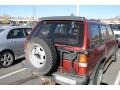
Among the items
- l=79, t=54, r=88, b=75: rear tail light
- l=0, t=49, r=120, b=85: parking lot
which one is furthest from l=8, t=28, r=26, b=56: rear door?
l=79, t=54, r=88, b=75: rear tail light

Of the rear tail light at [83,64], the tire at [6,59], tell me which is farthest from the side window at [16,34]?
the rear tail light at [83,64]

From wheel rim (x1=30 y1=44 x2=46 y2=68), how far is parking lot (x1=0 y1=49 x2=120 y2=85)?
770 millimetres

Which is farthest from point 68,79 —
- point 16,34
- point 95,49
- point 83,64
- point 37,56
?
point 16,34

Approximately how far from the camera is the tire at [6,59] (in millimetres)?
7108

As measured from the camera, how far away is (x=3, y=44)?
7020 millimetres

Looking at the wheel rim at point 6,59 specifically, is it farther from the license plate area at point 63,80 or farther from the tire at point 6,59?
the license plate area at point 63,80

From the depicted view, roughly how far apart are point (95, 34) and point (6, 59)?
3.63 metres

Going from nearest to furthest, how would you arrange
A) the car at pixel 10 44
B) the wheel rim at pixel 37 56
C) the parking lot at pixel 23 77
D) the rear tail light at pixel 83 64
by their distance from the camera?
the rear tail light at pixel 83 64
the wheel rim at pixel 37 56
the parking lot at pixel 23 77
the car at pixel 10 44

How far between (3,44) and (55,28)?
9.17 ft

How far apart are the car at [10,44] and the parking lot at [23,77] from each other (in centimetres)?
30

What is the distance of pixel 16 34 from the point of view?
7.71m

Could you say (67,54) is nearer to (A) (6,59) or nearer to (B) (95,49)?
(B) (95,49)
